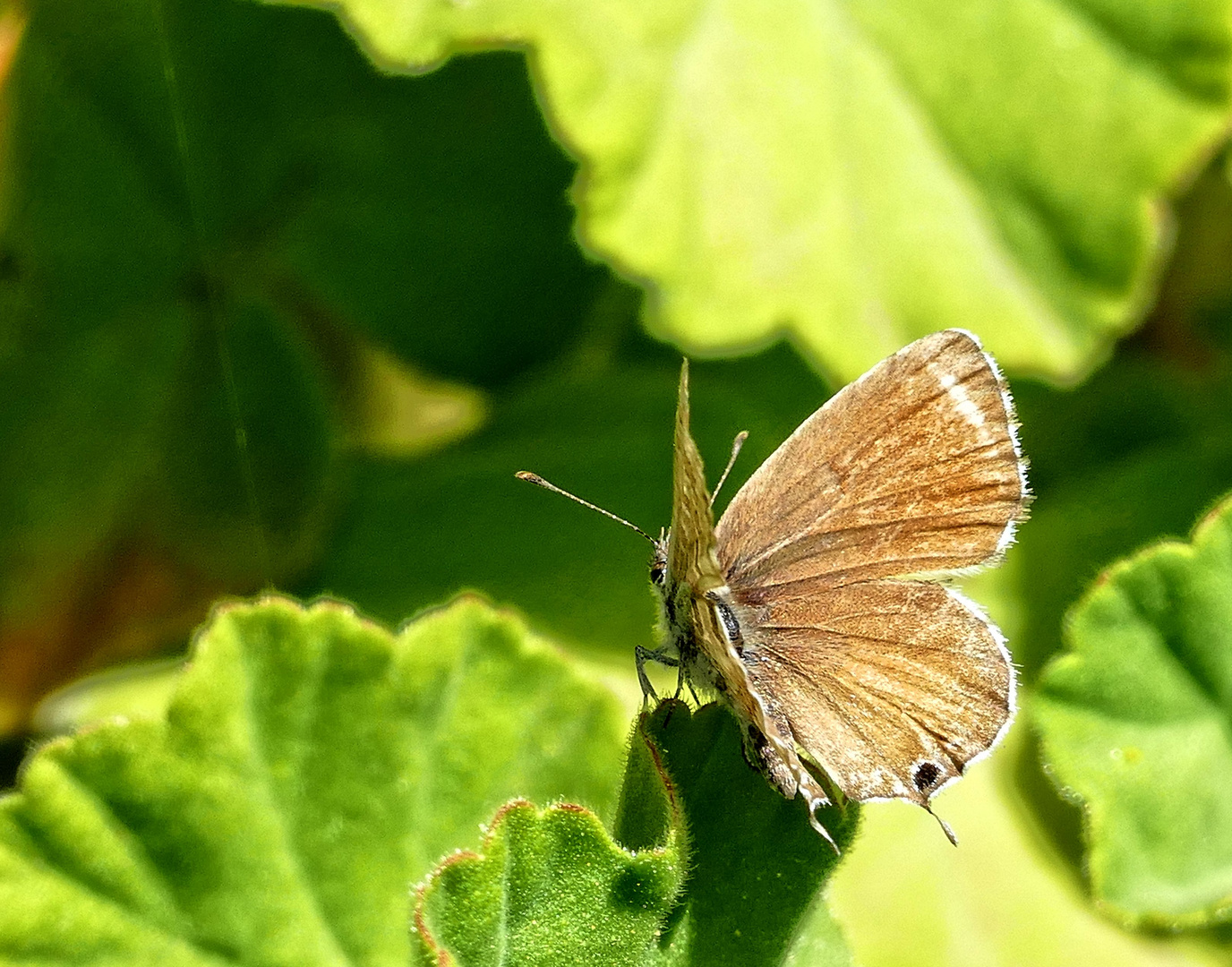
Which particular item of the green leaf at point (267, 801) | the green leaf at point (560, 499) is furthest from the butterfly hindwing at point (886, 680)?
the green leaf at point (560, 499)

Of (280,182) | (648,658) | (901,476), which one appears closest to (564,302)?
(280,182)

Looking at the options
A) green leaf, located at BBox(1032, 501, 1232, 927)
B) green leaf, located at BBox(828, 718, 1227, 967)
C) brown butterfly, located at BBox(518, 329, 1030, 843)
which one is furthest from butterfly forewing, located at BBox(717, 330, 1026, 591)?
green leaf, located at BBox(828, 718, 1227, 967)

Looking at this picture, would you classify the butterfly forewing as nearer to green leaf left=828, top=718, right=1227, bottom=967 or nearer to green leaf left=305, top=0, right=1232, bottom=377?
green leaf left=305, top=0, right=1232, bottom=377

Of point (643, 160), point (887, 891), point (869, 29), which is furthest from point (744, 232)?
point (887, 891)

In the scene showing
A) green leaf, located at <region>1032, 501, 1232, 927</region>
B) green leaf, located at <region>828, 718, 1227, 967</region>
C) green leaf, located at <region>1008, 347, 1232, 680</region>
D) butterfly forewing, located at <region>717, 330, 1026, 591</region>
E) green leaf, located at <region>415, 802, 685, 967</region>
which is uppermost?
butterfly forewing, located at <region>717, 330, 1026, 591</region>

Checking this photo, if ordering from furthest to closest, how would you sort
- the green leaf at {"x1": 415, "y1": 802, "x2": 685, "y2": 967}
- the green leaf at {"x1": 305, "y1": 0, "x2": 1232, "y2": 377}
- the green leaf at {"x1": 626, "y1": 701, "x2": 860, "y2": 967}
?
the green leaf at {"x1": 305, "y1": 0, "x2": 1232, "y2": 377}, the green leaf at {"x1": 626, "y1": 701, "x2": 860, "y2": 967}, the green leaf at {"x1": 415, "y1": 802, "x2": 685, "y2": 967}

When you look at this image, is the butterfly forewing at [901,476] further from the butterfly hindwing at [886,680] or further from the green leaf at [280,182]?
the green leaf at [280,182]

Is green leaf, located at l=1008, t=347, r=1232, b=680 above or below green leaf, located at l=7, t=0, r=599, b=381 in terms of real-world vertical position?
below
